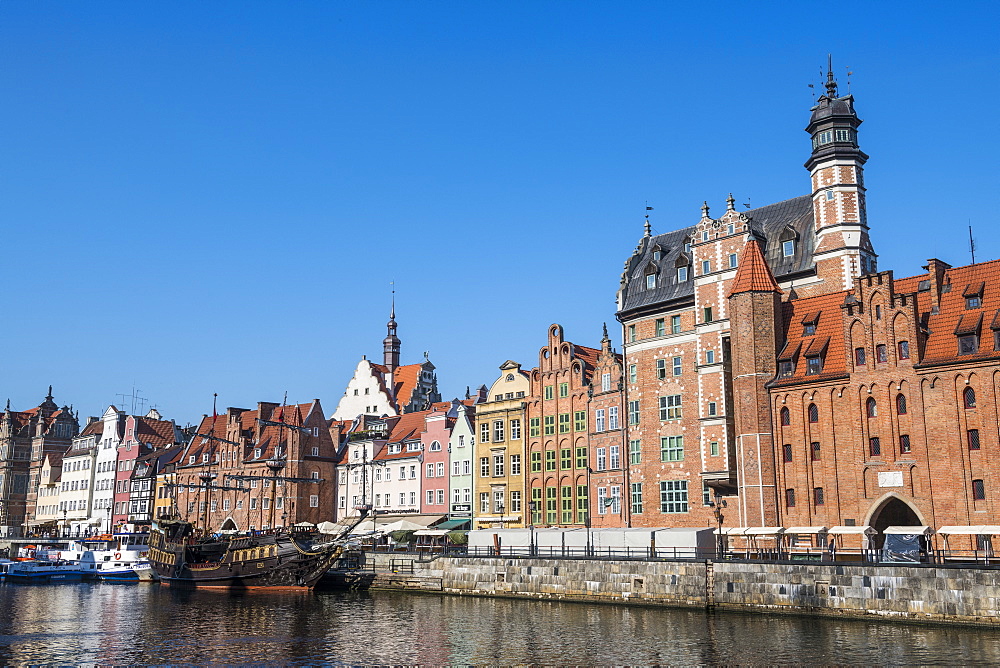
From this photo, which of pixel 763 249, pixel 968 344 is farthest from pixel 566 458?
pixel 968 344

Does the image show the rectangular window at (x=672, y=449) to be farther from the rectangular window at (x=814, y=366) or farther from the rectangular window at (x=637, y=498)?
the rectangular window at (x=814, y=366)

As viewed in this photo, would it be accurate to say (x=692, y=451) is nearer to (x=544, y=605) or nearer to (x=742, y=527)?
(x=742, y=527)

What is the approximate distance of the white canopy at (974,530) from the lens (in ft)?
154

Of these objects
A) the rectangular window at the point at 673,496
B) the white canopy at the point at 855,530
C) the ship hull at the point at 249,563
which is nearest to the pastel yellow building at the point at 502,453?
the rectangular window at the point at 673,496

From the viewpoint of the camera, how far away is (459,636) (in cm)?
4366

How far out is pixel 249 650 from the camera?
132ft

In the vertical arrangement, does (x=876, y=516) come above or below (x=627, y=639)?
above

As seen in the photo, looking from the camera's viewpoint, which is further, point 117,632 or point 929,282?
point 929,282

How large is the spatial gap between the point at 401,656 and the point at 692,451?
34.1 metres

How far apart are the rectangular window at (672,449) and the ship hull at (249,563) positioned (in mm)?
25052

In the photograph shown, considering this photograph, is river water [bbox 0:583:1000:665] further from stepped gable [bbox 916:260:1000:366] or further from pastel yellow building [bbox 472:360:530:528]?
pastel yellow building [bbox 472:360:530:528]

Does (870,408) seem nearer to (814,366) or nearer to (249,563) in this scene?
(814,366)

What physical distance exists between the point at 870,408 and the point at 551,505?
3022 centimetres

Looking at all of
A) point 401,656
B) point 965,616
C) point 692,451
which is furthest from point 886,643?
point 692,451
